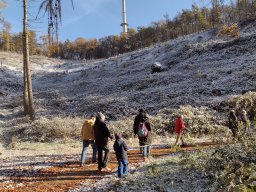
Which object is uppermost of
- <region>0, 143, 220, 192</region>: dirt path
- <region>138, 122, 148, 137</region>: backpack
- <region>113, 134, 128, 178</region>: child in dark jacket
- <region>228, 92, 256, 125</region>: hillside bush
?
<region>228, 92, 256, 125</region>: hillside bush

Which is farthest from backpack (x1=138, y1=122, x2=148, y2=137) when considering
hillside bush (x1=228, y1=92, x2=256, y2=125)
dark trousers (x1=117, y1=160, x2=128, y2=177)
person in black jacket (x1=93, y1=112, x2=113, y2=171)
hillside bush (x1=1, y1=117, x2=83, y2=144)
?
hillside bush (x1=228, y1=92, x2=256, y2=125)

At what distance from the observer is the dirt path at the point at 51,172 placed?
10641 millimetres

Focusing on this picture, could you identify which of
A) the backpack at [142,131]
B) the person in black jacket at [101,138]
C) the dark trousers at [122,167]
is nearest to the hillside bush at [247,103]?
the backpack at [142,131]

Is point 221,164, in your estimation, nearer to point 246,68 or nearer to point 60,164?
point 60,164

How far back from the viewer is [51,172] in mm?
12344

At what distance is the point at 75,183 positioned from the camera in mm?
10648

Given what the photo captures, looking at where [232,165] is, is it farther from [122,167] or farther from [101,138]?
[101,138]

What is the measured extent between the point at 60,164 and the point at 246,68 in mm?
26129

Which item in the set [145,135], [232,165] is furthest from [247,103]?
[232,165]

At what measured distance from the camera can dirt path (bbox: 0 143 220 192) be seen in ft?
34.9

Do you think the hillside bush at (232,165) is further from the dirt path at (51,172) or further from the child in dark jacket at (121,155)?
the child in dark jacket at (121,155)

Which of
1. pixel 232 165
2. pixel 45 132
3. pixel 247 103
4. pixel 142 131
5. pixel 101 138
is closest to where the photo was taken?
pixel 232 165

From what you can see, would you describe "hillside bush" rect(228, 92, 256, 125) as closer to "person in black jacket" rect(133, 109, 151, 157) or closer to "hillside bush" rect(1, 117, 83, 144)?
"hillside bush" rect(1, 117, 83, 144)

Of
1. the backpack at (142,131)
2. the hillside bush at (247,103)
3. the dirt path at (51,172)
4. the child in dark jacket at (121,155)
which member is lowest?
the dirt path at (51,172)
